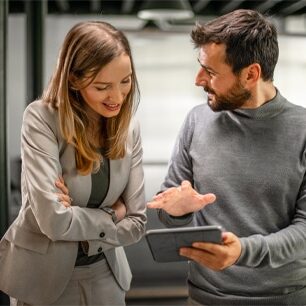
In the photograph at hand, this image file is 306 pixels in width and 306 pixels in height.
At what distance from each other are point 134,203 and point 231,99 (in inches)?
17.3

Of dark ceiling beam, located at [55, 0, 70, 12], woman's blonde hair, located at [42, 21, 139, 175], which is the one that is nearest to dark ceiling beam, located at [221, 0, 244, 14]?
dark ceiling beam, located at [55, 0, 70, 12]

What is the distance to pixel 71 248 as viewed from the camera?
5.69ft

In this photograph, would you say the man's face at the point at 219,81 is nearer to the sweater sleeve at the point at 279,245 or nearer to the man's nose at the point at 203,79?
the man's nose at the point at 203,79

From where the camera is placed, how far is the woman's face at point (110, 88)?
5.54 ft

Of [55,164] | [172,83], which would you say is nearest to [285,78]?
[172,83]

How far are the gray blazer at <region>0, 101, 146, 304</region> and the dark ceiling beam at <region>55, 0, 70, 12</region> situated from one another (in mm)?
7582

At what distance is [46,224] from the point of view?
65.7 inches

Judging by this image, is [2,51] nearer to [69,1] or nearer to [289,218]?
[289,218]

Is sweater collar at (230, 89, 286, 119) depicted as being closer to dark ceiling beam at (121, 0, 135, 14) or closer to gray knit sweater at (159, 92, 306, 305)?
gray knit sweater at (159, 92, 306, 305)

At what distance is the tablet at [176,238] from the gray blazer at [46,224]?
9.7 inches

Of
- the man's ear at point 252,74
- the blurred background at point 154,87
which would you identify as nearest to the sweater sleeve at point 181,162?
the man's ear at point 252,74

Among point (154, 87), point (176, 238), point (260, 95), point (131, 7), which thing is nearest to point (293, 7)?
point (131, 7)

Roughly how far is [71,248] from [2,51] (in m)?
1.64

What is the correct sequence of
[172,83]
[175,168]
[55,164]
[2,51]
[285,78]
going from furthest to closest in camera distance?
[172,83] < [285,78] < [2,51] < [175,168] < [55,164]
